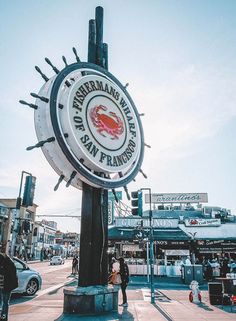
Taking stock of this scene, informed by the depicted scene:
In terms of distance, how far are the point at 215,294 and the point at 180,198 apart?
3525cm

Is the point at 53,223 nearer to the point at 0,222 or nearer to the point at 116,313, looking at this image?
the point at 0,222

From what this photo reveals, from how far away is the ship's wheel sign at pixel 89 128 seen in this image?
7590 millimetres

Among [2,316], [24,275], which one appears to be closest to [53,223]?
[24,275]

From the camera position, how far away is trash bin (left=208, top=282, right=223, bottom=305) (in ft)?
36.4

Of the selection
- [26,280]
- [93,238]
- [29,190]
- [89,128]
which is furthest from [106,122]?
[26,280]

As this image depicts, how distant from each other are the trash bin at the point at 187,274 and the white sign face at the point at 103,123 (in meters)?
13.4

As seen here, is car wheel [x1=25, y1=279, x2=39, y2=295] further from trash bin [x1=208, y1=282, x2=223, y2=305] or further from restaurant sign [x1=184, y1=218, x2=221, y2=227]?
restaurant sign [x1=184, y1=218, x2=221, y2=227]

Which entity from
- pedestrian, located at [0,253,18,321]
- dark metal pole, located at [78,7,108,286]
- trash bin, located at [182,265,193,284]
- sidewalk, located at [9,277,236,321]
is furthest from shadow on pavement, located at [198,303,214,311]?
trash bin, located at [182,265,193,284]

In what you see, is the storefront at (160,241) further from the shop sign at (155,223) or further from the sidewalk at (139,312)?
the sidewalk at (139,312)

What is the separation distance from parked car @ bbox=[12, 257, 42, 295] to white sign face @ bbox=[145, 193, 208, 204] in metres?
33.2

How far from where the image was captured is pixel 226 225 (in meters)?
29.1

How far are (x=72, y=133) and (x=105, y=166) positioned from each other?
1.39 meters

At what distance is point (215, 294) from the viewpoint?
11219 millimetres

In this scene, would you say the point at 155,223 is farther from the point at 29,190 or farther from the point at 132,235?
the point at 29,190
